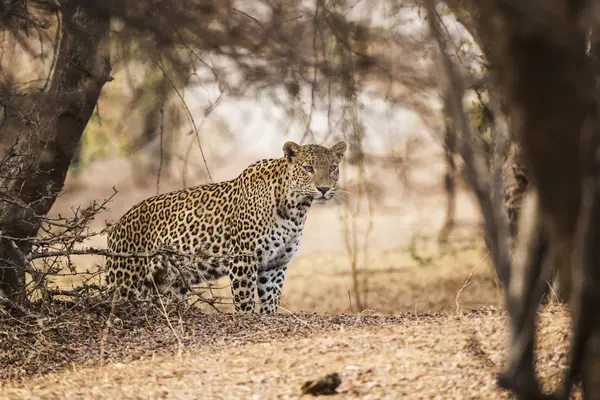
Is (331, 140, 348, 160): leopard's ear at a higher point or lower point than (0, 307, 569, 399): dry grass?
higher

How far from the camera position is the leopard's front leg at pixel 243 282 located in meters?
8.60

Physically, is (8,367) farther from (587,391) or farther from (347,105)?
(587,391)

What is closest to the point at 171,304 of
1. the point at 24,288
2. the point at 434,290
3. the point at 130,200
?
the point at 24,288

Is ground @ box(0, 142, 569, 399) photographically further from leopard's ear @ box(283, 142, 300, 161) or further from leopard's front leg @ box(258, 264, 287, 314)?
leopard's ear @ box(283, 142, 300, 161)

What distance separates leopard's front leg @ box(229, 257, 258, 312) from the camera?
8602 millimetres

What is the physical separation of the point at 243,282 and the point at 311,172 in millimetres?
1220

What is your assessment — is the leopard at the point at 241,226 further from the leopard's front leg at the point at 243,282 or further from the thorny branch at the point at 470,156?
the thorny branch at the point at 470,156

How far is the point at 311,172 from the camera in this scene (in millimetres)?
8969

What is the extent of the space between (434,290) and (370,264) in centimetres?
358

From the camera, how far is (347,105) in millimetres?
6121

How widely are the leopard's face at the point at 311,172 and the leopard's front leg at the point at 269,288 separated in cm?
81

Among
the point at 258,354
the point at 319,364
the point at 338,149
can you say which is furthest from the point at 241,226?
the point at 319,364

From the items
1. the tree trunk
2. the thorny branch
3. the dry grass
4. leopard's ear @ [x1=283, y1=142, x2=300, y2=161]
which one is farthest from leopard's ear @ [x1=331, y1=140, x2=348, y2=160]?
the thorny branch

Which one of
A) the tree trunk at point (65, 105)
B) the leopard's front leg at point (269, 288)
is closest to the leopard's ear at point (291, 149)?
the leopard's front leg at point (269, 288)
